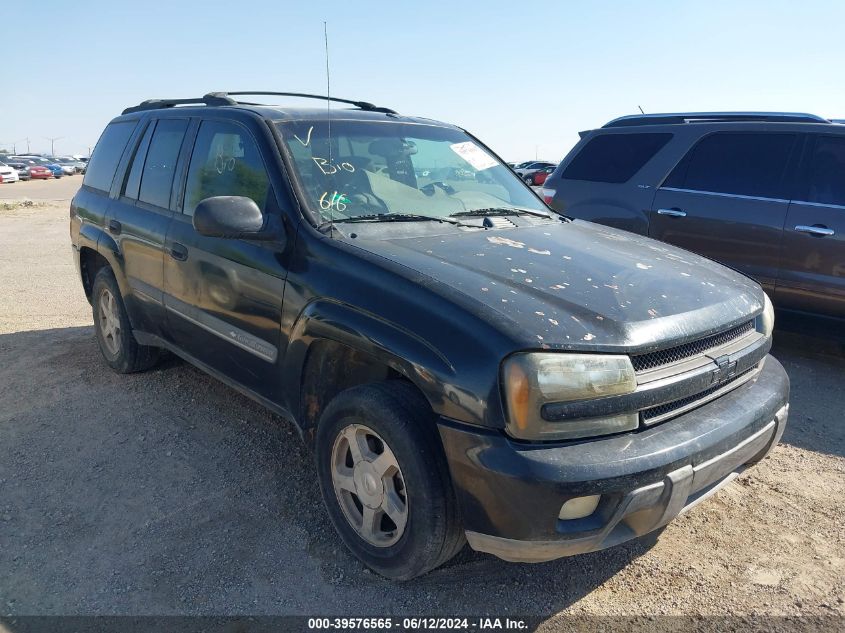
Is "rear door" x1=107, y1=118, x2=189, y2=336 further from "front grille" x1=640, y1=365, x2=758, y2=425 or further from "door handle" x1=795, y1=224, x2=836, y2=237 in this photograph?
"door handle" x1=795, y1=224, x2=836, y2=237

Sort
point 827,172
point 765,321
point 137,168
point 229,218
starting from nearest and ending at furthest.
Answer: point 229,218 → point 765,321 → point 137,168 → point 827,172

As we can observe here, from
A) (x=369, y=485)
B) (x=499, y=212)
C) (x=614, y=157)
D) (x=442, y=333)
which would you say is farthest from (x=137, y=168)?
(x=614, y=157)

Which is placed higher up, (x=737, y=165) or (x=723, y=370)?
(x=737, y=165)

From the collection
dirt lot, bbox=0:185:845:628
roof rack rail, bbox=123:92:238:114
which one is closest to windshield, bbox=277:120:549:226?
roof rack rail, bbox=123:92:238:114

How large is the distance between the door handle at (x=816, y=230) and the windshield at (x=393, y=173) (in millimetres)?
2326

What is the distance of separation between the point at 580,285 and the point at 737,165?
3.57 meters

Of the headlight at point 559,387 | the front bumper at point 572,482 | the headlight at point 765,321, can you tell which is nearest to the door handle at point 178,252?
the front bumper at point 572,482

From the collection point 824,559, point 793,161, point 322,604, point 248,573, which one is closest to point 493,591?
point 322,604

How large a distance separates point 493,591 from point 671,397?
1010 millimetres

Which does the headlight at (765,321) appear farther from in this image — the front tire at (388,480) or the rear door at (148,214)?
the rear door at (148,214)

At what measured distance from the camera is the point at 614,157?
19.8 feet

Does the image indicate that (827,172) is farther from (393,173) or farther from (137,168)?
(137,168)

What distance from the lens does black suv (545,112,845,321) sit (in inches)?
193

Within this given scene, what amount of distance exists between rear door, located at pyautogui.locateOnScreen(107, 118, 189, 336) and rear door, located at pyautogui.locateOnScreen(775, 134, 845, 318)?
4.34 m
